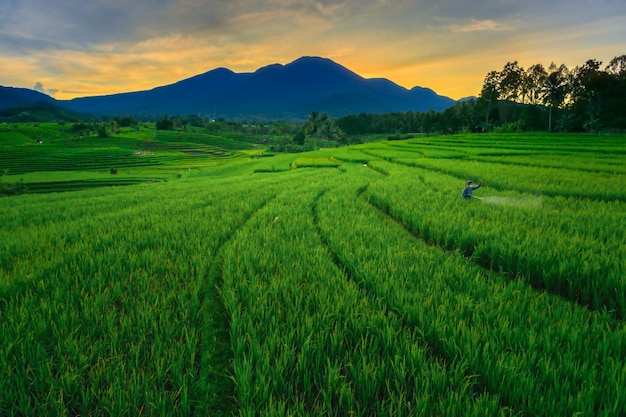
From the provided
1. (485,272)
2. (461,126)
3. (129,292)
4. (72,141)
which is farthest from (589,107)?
(72,141)

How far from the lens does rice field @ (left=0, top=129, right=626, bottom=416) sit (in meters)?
1.84

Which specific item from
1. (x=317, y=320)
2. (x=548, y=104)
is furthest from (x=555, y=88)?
(x=317, y=320)

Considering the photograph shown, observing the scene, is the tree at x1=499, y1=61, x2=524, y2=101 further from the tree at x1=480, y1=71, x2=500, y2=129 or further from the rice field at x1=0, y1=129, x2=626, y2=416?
the rice field at x1=0, y1=129, x2=626, y2=416

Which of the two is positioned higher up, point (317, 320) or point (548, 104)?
point (548, 104)

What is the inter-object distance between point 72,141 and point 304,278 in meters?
90.5

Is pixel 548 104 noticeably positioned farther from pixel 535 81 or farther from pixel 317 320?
pixel 317 320

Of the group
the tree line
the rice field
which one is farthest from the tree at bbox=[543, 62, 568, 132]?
the rice field

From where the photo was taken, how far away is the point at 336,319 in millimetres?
2680

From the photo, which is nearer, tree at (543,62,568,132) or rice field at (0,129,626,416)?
rice field at (0,129,626,416)

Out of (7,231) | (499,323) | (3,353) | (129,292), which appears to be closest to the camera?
(3,353)

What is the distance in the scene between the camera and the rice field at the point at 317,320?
1.84 meters

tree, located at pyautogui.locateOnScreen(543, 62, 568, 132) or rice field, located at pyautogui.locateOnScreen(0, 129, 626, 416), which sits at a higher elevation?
tree, located at pyautogui.locateOnScreen(543, 62, 568, 132)

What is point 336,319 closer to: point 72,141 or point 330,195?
point 330,195

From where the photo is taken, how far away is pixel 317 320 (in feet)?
8.55
